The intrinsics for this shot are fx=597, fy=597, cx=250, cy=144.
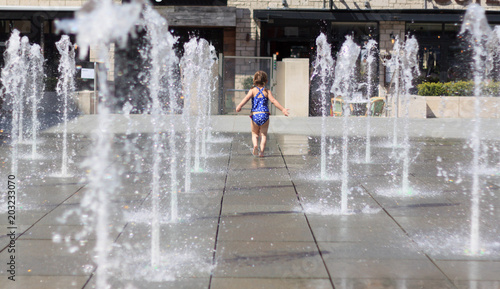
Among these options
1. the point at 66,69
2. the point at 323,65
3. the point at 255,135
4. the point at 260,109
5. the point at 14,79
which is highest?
the point at 323,65

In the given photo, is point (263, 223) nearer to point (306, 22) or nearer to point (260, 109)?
point (260, 109)

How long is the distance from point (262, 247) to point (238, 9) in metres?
19.4

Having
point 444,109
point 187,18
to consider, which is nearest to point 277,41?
point 187,18

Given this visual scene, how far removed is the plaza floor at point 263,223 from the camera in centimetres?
415

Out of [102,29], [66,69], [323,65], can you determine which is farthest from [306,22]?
[102,29]

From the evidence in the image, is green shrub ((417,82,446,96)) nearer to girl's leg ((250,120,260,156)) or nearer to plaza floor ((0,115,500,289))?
plaza floor ((0,115,500,289))

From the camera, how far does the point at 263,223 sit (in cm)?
562

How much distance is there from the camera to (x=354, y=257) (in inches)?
180

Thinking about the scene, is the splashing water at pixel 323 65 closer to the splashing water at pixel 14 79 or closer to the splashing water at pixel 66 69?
the splashing water at pixel 66 69

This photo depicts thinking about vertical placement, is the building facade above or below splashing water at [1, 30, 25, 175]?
above

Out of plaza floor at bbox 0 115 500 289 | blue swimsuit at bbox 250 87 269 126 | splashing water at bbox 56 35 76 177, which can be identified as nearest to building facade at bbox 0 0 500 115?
splashing water at bbox 56 35 76 177

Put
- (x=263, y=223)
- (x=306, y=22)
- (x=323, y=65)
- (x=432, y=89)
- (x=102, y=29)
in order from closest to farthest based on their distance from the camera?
(x=102, y=29)
(x=263, y=223)
(x=432, y=89)
(x=323, y=65)
(x=306, y=22)

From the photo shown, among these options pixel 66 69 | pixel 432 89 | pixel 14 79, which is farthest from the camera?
pixel 66 69

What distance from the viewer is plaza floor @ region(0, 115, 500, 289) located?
4.15m
